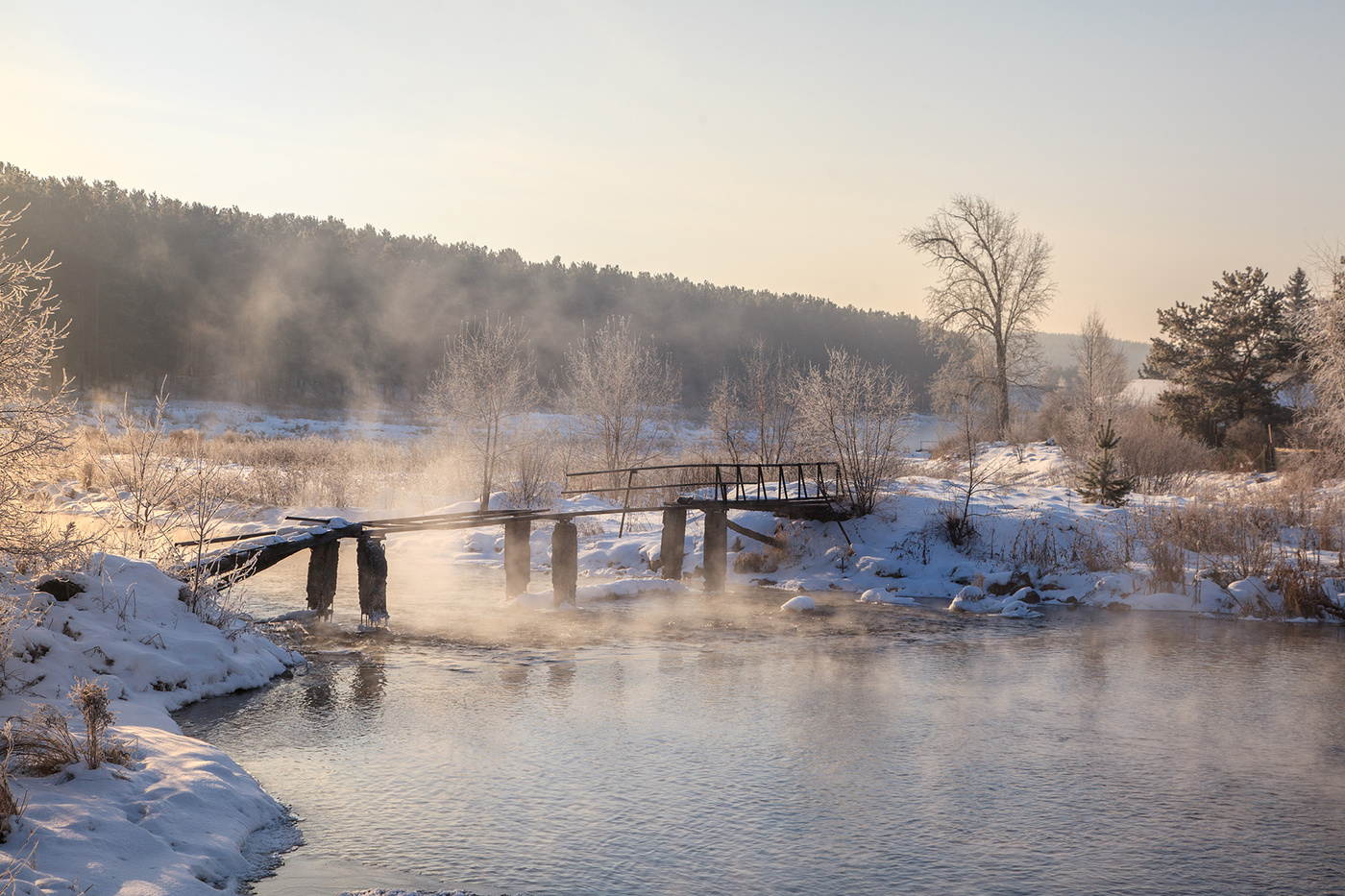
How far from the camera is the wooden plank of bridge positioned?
19922 mm

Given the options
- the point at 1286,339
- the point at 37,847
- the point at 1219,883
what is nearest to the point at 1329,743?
the point at 1219,883

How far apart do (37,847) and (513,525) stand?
46.6 ft

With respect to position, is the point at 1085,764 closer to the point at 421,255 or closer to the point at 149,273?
the point at 149,273

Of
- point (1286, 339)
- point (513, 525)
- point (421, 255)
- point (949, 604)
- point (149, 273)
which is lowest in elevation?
point (949, 604)

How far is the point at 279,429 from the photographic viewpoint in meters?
65.2

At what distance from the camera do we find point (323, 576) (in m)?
17.0

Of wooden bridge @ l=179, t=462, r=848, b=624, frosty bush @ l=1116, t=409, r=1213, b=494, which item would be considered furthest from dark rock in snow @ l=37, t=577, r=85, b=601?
frosty bush @ l=1116, t=409, r=1213, b=494

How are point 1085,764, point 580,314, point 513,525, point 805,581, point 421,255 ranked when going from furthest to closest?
point 580,314 < point 421,255 < point 805,581 < point 513,525 < point 1085,764

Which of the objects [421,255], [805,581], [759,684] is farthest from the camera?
[421,255]

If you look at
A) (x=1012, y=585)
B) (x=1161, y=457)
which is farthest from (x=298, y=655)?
(x=1161, y=457)

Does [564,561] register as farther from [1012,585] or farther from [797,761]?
[797,761]

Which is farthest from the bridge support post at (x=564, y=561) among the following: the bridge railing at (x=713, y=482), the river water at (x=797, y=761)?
the bridge railing at (x=713, y=482)

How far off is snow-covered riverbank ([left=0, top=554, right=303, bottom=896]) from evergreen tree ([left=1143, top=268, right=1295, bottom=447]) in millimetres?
39471

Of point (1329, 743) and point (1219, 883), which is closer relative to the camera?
point (1219, 883)
